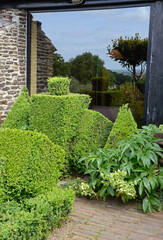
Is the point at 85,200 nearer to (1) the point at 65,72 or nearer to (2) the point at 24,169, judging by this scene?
(2) the point at 24,169

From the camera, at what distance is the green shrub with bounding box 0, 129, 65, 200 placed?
339cm

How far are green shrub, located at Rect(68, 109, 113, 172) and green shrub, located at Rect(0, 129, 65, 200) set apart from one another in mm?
1220

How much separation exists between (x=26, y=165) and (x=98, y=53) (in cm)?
388

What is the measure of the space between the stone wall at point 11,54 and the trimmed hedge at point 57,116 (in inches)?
78.0

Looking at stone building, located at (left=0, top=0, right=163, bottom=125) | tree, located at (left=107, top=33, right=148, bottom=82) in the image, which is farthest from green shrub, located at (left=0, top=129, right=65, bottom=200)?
tree, located at (left=107, top=33, right=148, bottom=82)

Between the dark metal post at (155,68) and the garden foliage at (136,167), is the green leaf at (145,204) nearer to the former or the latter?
the garden foliage at (136,167)

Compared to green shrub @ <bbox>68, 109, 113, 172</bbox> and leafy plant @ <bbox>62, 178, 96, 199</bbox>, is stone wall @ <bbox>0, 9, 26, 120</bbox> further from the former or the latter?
leafy plant @ <bbox>62, 178, 96, 199</bbox>

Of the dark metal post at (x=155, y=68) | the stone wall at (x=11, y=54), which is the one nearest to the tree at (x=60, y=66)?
the stone wall at (x=11, y=54)

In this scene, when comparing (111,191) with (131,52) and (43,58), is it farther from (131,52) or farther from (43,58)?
(43,58)

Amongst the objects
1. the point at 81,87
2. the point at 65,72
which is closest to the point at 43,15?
the point at 65,72

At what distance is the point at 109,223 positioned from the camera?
3.57 meters

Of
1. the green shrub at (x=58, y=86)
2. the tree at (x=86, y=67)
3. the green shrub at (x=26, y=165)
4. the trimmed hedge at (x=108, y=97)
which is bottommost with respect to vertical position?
the green shrub at (x=26, y=165)

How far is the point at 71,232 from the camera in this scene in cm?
330

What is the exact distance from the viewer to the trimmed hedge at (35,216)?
8.97 feet
